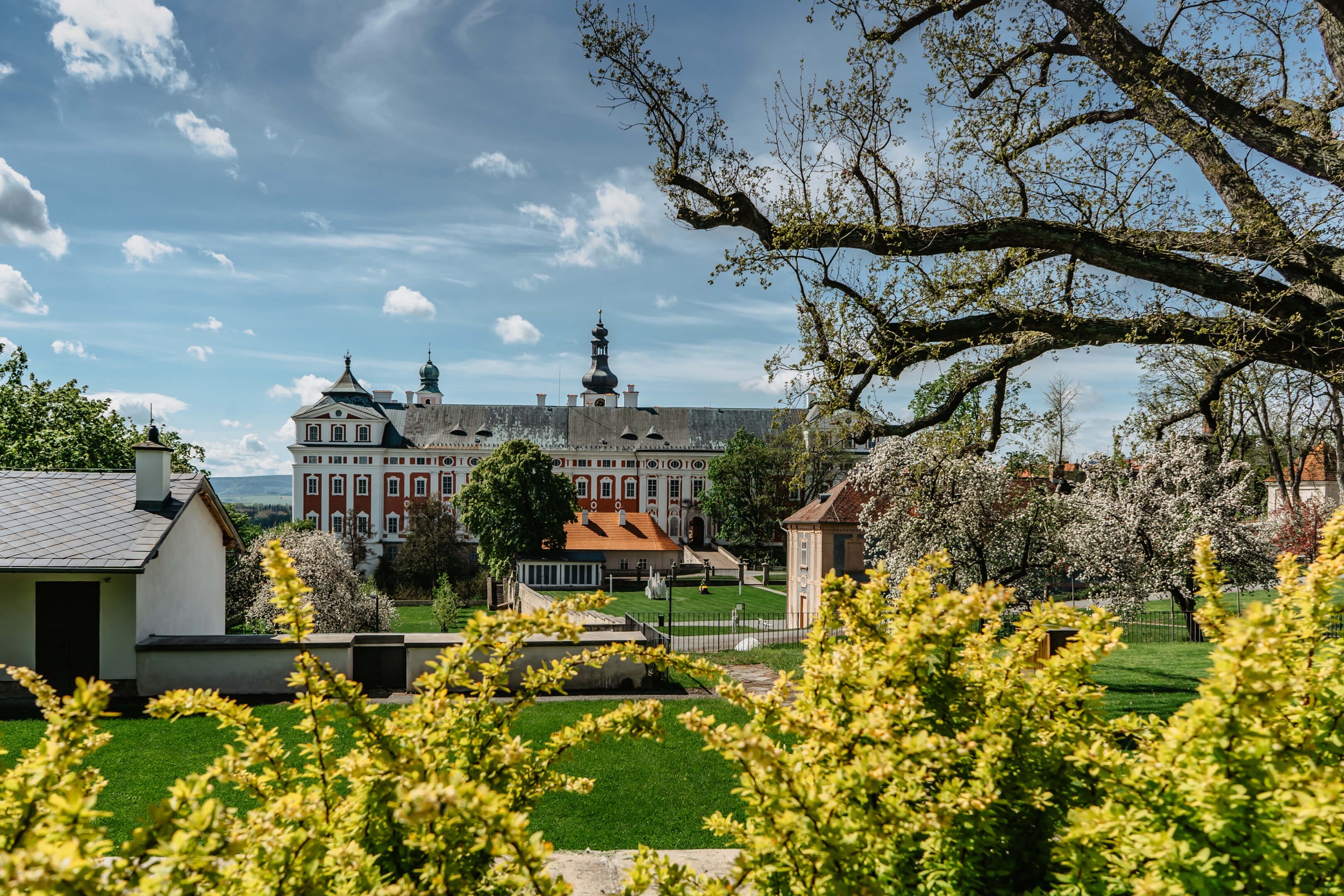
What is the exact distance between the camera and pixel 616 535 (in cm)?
5206

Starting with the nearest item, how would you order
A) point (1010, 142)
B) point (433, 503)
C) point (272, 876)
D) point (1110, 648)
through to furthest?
point (272, 876)
point (1110, 648)
point (1010, 142)
point (433, 503)

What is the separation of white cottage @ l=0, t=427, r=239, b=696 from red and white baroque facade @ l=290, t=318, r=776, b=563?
4884 cm

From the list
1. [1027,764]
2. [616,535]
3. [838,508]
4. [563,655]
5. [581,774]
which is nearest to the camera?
[1027,764]

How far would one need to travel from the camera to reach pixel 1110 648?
3.07 meters

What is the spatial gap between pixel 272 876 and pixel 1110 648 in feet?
10.4

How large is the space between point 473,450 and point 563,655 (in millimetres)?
54315

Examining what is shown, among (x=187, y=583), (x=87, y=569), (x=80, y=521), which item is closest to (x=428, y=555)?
(x=187, y=583)

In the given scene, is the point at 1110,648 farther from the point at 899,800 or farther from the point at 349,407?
the point at 349,407

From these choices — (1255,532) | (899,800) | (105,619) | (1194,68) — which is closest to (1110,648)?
(899,800)

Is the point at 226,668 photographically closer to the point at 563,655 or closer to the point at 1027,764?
the point at 563,655

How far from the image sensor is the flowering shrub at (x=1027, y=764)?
6.92ft

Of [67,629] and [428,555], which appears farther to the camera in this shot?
[428,555]

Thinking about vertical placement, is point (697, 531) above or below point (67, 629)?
below

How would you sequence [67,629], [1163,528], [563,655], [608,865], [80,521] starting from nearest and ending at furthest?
[608,865]
[67,629]
[563,655]
[80,521]
[1163,528]
